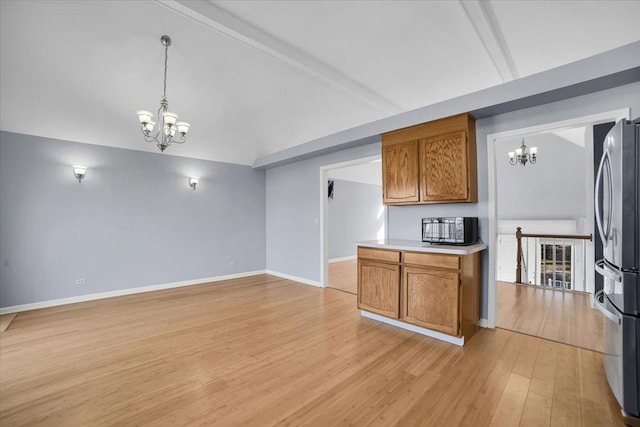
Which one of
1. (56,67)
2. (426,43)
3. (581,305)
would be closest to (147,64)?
(56,67)

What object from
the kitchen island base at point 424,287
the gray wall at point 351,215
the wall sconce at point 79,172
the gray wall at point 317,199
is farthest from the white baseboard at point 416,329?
the wall sconce at point 79,172

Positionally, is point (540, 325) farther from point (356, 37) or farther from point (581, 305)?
point (356, 37)

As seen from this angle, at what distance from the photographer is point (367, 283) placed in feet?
11.3

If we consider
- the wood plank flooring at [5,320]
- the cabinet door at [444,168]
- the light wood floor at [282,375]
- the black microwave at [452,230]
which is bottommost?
the wood plank flooring at [5,320]

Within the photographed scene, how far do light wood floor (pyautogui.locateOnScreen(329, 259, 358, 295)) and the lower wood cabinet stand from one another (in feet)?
4.78

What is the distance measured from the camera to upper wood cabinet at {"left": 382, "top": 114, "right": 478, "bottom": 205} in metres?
2.99

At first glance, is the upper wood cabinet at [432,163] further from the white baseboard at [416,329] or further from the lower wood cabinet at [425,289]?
the white baseboard at [416,329]

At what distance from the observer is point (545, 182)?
6.91 metres

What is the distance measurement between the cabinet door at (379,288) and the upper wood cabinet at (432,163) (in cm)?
90

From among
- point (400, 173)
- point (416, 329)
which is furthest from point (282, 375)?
point (400, 173)

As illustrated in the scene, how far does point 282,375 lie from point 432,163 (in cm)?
271

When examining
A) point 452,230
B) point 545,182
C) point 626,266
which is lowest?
point 626,266

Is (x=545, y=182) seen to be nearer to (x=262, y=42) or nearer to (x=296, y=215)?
(x=296, y=215)

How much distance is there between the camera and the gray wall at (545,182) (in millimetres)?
6449
